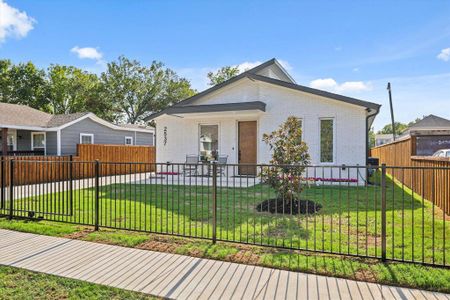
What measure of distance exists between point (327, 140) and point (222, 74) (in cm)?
2627

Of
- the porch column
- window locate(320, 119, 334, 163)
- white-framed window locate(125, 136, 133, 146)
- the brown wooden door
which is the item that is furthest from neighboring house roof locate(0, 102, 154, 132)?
window locate(320, 119, 334, 163)

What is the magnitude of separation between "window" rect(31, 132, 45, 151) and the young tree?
2133cm

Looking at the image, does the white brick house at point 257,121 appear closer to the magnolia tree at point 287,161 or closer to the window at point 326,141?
the window at point 326,141

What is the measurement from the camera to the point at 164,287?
338 cm

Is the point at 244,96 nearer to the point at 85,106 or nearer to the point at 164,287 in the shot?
the point at 164,287

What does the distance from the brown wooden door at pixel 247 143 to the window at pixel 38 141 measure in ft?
39.9

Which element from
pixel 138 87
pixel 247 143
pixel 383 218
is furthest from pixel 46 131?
pixel 138 87

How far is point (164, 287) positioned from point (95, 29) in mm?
19187

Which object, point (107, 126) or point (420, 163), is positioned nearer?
point (420, 163)

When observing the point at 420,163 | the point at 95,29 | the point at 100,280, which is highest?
the point at 95,29

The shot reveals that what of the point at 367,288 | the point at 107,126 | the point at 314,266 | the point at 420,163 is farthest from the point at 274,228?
the point at 107,126

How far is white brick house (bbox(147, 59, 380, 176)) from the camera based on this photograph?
11.3 m

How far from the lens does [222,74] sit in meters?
36.2

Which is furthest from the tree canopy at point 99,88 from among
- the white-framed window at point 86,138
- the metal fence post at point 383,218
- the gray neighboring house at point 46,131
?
the metal fence post at point 383,218
